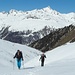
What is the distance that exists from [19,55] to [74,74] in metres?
11.5

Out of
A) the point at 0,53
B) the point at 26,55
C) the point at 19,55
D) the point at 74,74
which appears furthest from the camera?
the point at 26,55

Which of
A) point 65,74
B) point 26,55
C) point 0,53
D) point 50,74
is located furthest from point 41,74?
point 26,55

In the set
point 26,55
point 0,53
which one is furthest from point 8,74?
point 26,55

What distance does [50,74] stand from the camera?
19.5 m

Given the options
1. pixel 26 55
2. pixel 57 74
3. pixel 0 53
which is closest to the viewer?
Result: pixel 57 74

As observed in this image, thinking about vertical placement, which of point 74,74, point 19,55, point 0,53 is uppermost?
point 0,53

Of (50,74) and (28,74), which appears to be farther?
(28,74)

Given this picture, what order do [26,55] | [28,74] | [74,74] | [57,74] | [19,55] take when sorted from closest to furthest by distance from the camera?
[74,74]
[57,74]
[28,74]
[19,55]
[26,55]

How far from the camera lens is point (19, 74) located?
21453 mm

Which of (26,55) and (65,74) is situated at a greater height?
(26,55)

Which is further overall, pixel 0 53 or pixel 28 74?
pixel 0 53

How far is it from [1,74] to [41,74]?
373 centimetres

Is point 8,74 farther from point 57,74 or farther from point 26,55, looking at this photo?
point 26,55

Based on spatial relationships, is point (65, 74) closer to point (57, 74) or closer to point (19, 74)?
point (57, 74)
